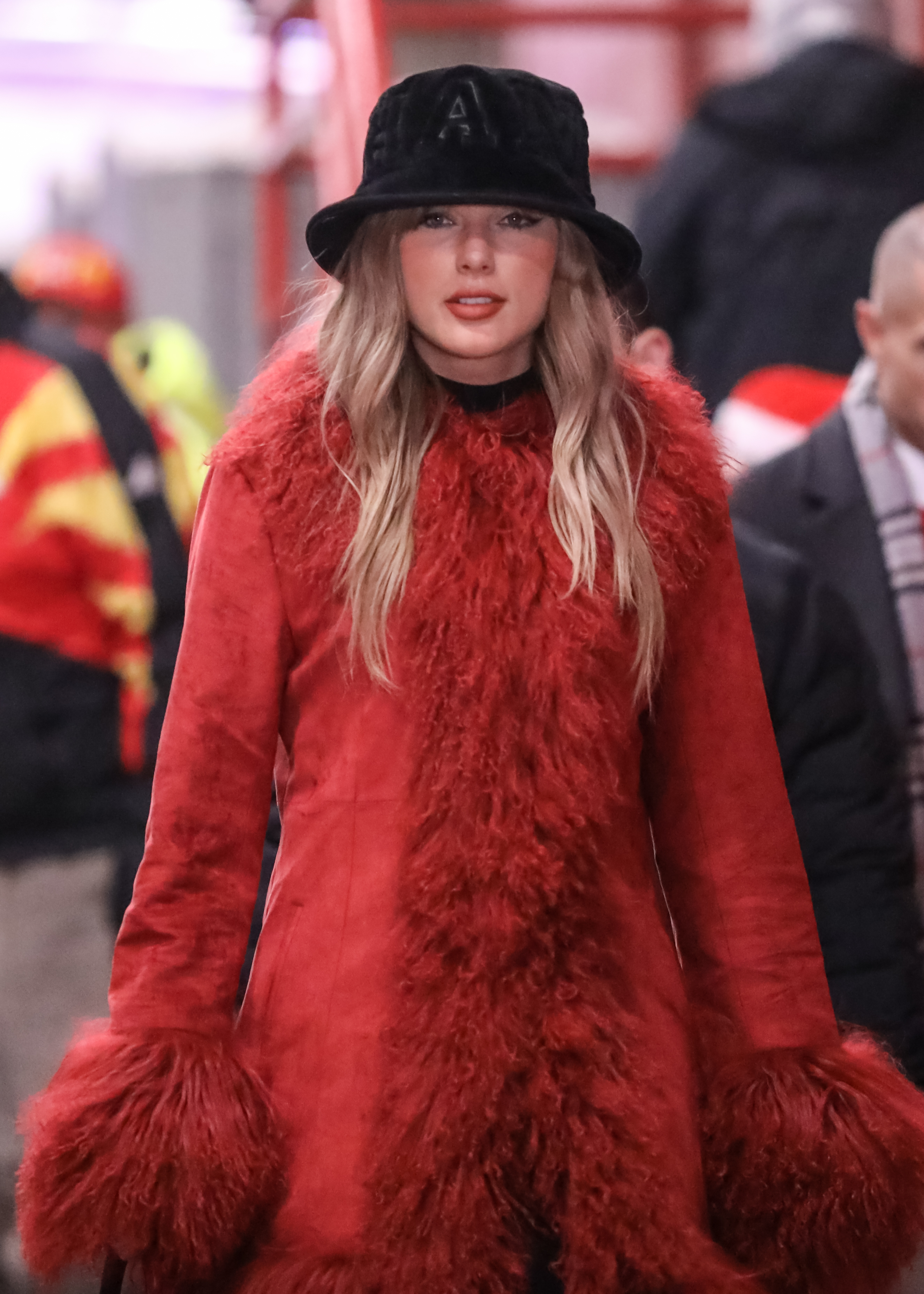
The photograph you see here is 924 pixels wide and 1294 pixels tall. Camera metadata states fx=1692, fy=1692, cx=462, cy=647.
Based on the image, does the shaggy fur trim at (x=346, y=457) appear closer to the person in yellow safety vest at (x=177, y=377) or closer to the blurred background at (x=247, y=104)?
the blurred background at (x=247, y=104)

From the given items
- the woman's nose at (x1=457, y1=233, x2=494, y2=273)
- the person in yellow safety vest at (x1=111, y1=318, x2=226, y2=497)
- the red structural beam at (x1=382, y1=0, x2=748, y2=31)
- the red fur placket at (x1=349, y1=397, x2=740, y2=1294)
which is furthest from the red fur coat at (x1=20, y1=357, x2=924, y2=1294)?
the red structural beam at (x1=382, y1=0, x2=748, y2=31)

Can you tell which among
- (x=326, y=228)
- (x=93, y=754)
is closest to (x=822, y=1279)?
(x=326, y=228)

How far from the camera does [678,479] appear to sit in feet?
5.10

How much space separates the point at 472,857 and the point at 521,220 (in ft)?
1.88

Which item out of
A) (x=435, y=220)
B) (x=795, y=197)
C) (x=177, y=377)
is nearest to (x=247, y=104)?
(x=177, y=377)

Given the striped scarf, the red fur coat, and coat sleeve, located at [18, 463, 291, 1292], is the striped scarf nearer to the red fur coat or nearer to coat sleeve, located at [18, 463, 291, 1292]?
the red fur coat

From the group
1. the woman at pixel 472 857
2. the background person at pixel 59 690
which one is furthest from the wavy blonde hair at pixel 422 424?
the background person at pixel 59 690

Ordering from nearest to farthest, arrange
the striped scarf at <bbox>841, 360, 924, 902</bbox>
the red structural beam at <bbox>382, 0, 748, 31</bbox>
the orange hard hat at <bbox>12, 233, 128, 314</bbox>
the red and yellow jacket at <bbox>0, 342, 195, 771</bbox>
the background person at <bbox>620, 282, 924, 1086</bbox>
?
the background person at <bbox>620, 282, 924, 1086</bbox> < the striped scarf at <bbox>841, 360, 924, 902</bbox> < the red and yellow jacket at <bbox>0, 342, 195, 771</bbox> < the orange hard hat at <bbox>12, 233, 128, 314</bbox> < the red structural beam at <bbox>382, 0, 748, 31</bbox>

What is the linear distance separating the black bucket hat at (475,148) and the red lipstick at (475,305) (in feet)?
0.28

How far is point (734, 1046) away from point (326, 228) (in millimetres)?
823

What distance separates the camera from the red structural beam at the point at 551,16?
5.09m

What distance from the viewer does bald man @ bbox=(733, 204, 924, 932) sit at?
2324 mm

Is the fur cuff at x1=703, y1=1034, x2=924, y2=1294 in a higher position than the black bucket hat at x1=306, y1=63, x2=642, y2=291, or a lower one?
lower

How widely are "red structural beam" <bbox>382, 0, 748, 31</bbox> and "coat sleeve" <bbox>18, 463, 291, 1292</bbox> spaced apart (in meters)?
3.80
